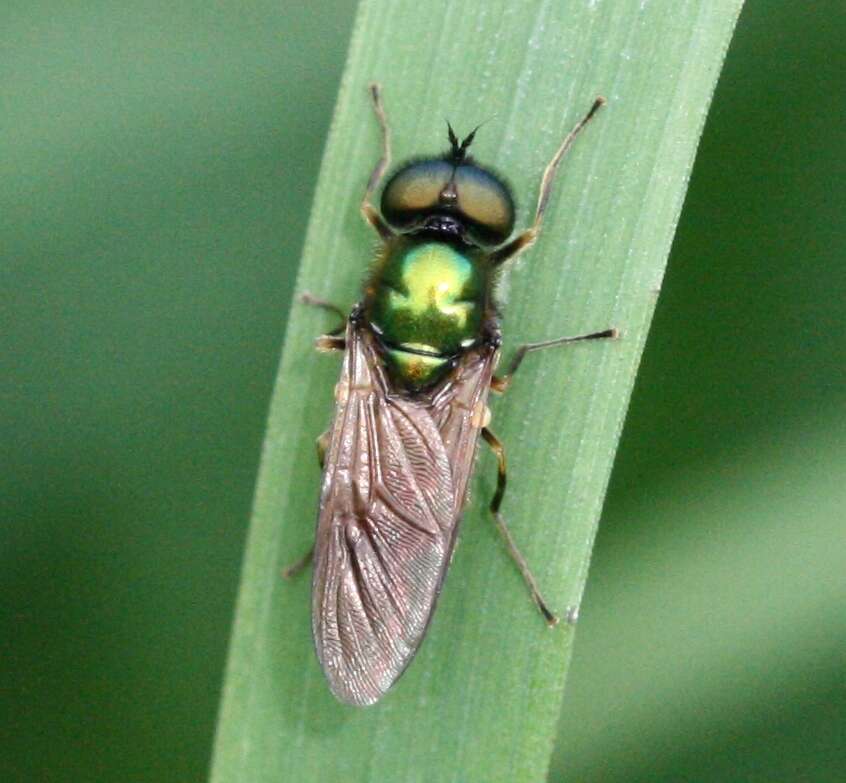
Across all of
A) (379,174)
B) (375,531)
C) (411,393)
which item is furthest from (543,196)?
(375,531)

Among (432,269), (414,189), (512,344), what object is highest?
(414,189)

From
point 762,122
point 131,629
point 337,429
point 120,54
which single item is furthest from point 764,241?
point 131,629

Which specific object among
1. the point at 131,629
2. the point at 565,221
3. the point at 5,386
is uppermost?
the point at 565,221

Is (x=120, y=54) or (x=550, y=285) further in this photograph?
(x=120, y=54)

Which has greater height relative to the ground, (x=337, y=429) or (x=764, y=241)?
(x=764, y=241)

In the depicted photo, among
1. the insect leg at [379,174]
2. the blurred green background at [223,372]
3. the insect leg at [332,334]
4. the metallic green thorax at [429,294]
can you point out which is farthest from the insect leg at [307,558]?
the blurred green background at [223,372]

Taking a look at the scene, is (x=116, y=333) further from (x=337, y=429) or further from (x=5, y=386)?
(x=337, y=429)

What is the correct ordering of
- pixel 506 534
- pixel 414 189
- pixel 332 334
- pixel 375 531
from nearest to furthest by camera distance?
pixel 506 534, pixel 375 531, pixel 414 189, pixel 332 334

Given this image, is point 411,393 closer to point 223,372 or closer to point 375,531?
point 375,531
